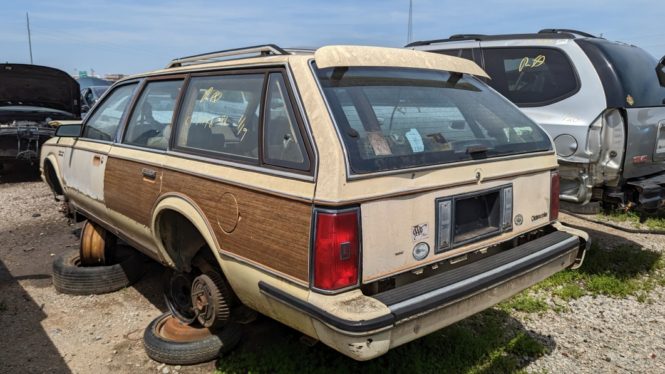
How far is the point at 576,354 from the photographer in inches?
130

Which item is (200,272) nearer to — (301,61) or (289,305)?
(289,305)

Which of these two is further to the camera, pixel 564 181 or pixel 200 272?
pixel 564 181

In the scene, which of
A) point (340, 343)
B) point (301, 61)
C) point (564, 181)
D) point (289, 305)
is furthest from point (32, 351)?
point (564, 181)

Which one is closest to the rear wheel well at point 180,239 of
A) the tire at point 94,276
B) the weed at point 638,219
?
the tire at point 94,276

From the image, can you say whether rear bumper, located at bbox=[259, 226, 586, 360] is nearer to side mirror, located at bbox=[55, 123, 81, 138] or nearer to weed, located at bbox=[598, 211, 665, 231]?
side mirror, located at bbox=[55, 123, 81, 138]

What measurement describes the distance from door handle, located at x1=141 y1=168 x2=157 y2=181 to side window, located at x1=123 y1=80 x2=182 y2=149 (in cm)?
17

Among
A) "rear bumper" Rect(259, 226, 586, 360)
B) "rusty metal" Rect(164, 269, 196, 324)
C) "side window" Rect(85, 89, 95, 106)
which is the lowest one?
"rusty metal" Rect(164, 269, 196, 324)

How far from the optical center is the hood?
874 cm

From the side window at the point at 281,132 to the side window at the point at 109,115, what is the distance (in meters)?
1.81

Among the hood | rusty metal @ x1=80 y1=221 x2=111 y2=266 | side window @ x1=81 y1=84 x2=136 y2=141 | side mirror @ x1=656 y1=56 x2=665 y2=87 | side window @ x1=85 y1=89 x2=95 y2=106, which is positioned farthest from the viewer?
side window @ x1=85 y1=89 x2=95 y2=106

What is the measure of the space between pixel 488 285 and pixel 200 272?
1793 mm

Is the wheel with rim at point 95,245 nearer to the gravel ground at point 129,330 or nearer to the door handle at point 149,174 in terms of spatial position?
the gravel ground at point 129,330

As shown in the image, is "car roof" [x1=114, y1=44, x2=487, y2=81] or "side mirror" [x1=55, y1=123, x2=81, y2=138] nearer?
"car roof" [x1=114, y1=44, x2=487, y2=81]

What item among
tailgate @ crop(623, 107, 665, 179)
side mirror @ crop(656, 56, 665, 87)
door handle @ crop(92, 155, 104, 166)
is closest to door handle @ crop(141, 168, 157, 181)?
door handle @ crop(92, 155, 104, 166)
